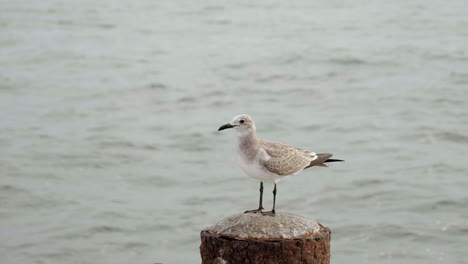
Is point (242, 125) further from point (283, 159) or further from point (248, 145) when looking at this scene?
point (283, 159)

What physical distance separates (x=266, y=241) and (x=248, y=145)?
145 centimetres

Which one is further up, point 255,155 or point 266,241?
point 255,155

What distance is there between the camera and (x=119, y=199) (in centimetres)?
1930

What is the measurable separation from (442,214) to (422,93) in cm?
768

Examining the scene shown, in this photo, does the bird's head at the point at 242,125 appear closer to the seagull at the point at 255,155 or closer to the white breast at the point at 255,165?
the seagull at the point at 255,155

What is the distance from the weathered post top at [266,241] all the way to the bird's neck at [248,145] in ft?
3.21

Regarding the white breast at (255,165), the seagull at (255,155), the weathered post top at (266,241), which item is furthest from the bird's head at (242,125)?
the weathered post top at (266,241)

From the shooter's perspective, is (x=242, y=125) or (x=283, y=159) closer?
(x=242, y=125)

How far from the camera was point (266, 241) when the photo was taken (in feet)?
22.5

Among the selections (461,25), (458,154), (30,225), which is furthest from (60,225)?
(461,25)

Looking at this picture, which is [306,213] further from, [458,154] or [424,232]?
[458,154]

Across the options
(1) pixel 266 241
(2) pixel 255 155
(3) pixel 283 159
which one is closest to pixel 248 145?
(2) pixel 255 155

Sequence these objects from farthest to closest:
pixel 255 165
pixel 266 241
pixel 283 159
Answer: pixel 283 159
pixel 255 165
pixel 266 241

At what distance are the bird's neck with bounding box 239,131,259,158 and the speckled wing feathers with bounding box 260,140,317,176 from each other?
155 millimetres
